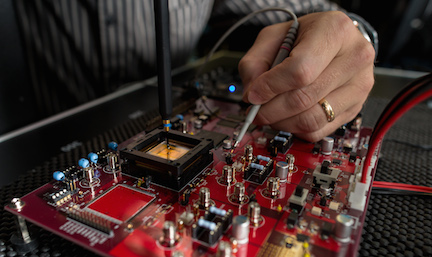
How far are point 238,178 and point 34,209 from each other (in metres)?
0.60

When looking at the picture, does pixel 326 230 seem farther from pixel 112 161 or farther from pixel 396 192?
pixel 112 161

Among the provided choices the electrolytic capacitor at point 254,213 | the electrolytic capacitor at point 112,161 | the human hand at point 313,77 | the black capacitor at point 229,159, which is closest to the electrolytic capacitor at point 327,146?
the human hand at point 313,77

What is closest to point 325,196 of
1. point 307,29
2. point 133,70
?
point 307,29

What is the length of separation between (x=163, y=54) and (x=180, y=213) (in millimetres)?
450

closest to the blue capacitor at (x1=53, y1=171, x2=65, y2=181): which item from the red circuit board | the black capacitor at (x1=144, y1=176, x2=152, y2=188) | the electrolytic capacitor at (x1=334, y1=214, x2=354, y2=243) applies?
the red circuit board

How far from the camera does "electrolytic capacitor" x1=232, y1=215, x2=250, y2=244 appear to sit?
0.76 m

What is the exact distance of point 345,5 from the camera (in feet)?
11.3

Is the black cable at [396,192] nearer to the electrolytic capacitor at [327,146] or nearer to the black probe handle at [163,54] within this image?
the electrolytic capacitor at [327,146]

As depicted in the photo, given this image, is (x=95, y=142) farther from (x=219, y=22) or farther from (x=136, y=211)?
(x=219, y=22)

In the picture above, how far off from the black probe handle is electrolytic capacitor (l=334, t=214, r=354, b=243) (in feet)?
1.86

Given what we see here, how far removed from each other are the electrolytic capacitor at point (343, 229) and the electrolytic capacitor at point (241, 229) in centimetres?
22

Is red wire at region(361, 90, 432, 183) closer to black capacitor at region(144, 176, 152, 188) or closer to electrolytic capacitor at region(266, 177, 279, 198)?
electrolytic capacitor at region(266, 177, 279, 198)

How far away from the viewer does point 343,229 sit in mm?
771

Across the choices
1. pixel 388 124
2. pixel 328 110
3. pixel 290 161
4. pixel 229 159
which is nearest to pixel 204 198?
pixel 229 159
